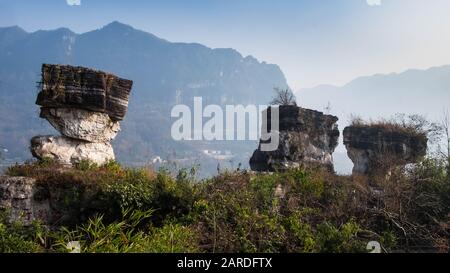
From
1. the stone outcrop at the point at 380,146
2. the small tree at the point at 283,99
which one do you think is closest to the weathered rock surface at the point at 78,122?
the small tree at the point at 283,99

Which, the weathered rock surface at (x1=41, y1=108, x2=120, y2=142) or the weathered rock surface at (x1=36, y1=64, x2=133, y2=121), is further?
the weathered rock surface at (x1=41, y1=108, x2=120, y2=142)

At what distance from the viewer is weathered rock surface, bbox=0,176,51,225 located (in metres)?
9.68

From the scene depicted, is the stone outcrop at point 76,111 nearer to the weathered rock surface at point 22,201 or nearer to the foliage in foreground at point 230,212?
the foliage in foreground at point 230,212

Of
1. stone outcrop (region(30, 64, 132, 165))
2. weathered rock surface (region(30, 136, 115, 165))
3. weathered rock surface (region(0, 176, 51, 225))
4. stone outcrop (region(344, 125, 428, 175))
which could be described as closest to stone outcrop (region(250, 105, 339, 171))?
stone outcrop (region(344, 125, 428, 175))

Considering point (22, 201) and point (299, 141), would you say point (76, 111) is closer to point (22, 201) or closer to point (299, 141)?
point (22, 201)

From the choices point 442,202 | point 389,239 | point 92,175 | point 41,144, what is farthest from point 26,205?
point 442,202

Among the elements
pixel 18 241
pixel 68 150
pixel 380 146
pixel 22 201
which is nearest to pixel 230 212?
pixel 18 241

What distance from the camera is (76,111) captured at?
12.9 m

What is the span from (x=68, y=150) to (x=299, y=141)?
1012 centimetres

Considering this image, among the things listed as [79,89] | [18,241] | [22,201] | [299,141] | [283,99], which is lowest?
[18,241]

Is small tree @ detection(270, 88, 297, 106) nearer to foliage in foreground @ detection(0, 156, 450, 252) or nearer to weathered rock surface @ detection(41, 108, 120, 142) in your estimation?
foliage in foreground @ detection(0, 156, 450, 252)

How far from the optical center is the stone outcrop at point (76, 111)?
12445 mm

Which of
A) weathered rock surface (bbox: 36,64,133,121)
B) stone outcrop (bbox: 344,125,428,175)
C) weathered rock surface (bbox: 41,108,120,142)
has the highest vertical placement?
weathered rock surface (bbox: 36,64,133,121)

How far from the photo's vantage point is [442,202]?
427 inches
